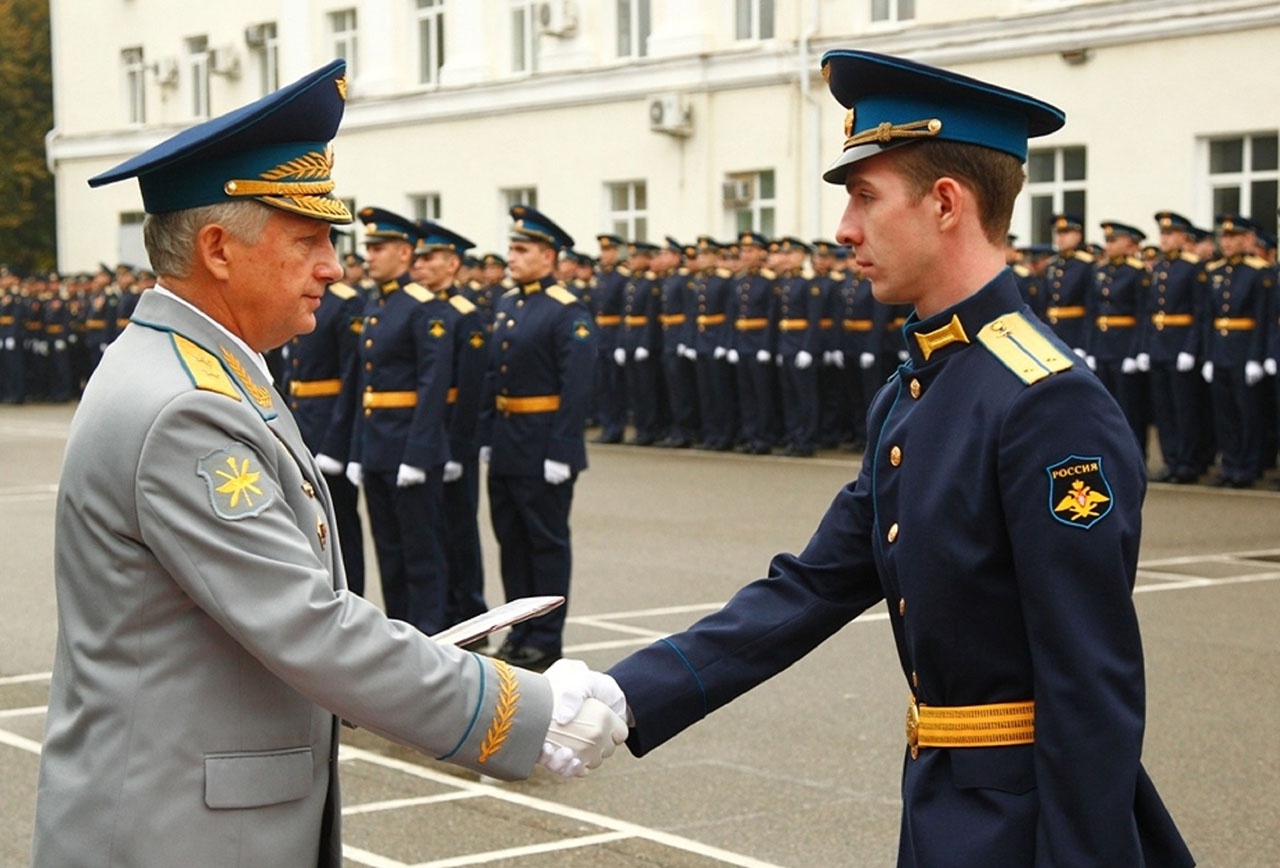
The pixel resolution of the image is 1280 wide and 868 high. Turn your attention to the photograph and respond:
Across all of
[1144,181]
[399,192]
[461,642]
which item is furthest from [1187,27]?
[461,642]

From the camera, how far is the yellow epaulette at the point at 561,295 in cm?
984

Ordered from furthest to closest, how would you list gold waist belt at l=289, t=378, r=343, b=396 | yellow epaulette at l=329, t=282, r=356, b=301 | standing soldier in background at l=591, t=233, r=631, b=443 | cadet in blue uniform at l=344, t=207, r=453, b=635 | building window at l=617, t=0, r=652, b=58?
building window at l=617, t=0, r=652, b=58
standing soldier in background at l=591, t=233, r=631, b=443
gold waist belt at l=289, t=378, r=343, b=396
yellow epaulette at l=329, t=282, r=356, b=301
cadet in blue uniform at l=344, t=207, r=453, b=635

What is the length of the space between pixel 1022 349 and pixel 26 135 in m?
46.1

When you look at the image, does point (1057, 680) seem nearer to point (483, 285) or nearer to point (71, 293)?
point (483, 285)

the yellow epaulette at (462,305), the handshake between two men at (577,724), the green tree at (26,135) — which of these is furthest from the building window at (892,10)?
the green tree at (26,135)

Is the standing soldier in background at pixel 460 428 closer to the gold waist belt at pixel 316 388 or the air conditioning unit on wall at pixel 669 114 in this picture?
the gold waist belt at pixel 316 388

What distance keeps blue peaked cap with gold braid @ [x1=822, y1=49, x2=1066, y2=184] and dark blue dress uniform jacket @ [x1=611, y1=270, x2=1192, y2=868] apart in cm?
26

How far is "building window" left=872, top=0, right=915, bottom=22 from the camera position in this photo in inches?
941

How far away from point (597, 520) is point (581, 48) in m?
15.1

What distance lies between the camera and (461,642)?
3.36m

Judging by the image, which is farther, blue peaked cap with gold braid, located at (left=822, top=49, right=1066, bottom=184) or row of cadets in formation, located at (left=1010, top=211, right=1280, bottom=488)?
row of cadets in formation, located at (left=1010, top=211, right=1280, bottom=488)

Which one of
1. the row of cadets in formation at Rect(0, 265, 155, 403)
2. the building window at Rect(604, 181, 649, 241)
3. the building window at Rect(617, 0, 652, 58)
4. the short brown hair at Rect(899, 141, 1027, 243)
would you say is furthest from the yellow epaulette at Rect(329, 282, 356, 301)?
the row of cadets in formation at Rect(0, 265, 155, 403)

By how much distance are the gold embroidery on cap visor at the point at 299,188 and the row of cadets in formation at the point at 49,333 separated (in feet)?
99.6

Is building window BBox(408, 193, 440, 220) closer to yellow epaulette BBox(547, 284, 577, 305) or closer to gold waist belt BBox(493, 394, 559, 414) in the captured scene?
yellow epaulette BBox(547, 284, 577, 305)
